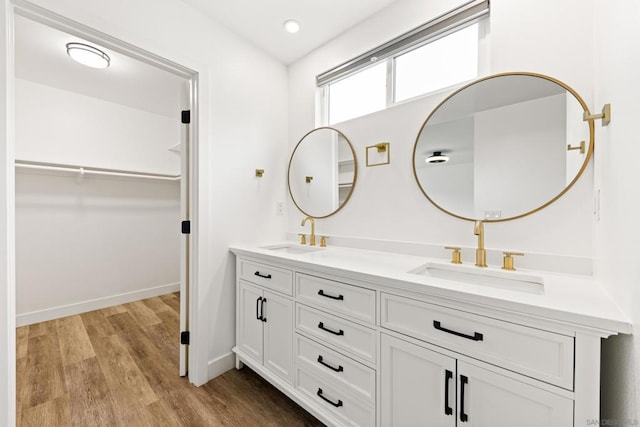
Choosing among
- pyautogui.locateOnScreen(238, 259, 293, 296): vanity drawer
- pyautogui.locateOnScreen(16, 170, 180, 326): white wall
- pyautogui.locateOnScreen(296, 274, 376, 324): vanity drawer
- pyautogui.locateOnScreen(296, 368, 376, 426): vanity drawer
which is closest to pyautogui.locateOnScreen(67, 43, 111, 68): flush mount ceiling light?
pyautogui.locateOnScreen(16, 170, 180, 326): white wall

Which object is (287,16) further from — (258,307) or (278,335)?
(278,335)

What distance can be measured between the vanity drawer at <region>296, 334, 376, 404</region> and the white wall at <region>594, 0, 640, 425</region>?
783mm

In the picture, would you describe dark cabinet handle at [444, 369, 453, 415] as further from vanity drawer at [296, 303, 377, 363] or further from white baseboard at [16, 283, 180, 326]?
white baseboard at [16, 283, 180, 326]

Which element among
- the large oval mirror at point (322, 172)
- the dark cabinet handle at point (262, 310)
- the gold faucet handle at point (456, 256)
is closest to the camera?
the gold faucet handle at point (456, 256)

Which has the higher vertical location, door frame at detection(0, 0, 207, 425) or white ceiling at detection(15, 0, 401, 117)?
white ceiling at detection(15, 0, 401, 117)

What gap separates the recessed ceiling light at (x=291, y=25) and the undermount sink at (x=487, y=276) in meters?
1.91

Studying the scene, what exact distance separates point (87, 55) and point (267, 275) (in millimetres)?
2342

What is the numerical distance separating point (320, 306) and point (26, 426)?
1699 millimetres

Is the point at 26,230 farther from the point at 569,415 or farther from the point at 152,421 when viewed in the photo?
the point at 569,415

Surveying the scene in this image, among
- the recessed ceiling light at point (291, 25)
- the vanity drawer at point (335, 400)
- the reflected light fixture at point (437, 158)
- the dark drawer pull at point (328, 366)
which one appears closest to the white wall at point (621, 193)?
the reflected light fixture at point (437, 158)

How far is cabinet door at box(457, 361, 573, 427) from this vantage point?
0.75 metres

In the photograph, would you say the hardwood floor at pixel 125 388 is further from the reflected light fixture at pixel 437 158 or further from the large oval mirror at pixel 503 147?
the reflected light fixture at pixel 437 158

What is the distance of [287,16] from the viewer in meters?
1.83

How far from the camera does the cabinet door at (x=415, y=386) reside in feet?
3.08
